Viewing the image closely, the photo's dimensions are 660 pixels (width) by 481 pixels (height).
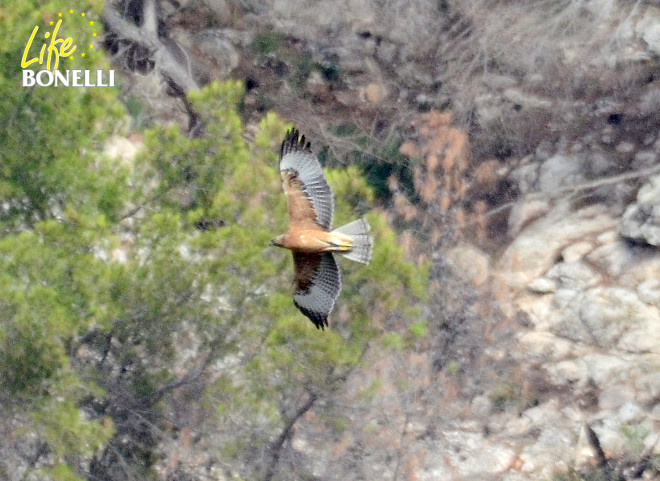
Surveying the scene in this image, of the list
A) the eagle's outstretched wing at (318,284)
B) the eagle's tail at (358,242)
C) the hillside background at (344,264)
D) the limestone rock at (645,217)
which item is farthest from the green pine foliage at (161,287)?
the limestone rock at (645,217)

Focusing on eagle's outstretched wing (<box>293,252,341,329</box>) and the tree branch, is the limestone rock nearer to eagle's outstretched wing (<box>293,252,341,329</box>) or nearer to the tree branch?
the tree branch

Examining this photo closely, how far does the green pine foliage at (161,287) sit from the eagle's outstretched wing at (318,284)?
30.7 inches

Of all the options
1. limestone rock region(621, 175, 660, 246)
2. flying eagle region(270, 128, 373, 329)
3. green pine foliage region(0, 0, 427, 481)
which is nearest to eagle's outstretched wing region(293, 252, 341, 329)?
flying eagle region(270, 128, 373, 329)

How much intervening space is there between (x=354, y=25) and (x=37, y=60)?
9.18m

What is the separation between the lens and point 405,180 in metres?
15.8

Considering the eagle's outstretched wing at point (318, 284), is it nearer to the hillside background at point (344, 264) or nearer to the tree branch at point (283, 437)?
the hillside background at point (344, 264)

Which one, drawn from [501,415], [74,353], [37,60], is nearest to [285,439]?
[74,353]

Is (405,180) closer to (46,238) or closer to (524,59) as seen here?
(524,59)

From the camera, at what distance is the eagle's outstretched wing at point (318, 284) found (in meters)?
7.16

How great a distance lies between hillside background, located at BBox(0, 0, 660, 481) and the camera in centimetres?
805

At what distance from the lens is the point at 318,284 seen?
722cm

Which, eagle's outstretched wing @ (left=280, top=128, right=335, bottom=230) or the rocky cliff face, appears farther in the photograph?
the rocky cliff face

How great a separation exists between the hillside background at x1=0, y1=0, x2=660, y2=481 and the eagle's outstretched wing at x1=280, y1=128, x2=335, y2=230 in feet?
2.82

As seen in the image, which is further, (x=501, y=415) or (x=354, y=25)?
(x=354, y=25)
